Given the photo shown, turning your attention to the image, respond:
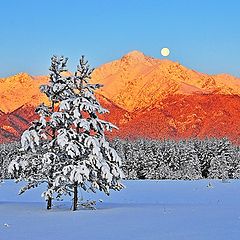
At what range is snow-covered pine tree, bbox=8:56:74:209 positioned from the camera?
2559 centimetres

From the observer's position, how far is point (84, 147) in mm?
25250

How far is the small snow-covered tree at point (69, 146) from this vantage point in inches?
971

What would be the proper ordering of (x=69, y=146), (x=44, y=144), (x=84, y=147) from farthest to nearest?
(x=44, y=144) → (x=84, y=147) → (x=69, y=146)

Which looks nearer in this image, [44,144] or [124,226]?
[124,226]

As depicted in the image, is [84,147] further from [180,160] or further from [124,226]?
[180,160]

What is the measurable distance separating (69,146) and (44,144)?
2864mm

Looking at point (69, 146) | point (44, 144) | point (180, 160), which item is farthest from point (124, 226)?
point (180, 160)

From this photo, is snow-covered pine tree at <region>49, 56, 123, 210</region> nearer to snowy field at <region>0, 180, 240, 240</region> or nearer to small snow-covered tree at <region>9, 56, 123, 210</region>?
small snow-covered tree at <region>9, 56, 123, 210</region>

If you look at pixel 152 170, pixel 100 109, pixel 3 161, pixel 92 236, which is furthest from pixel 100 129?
pixel 3 161

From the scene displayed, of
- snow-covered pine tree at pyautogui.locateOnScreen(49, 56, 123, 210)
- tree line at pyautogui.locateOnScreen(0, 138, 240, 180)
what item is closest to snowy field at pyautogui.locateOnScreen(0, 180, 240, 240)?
snow-covered pine tree at pyautogui.locateOnScreen(49, 56, 123, 210)

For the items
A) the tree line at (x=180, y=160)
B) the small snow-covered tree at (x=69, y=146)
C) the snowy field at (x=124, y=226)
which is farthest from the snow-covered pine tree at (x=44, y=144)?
the tree line at (x=180, y=160)

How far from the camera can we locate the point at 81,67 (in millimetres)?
25953

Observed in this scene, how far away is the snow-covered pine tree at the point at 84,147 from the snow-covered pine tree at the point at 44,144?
0.44 m

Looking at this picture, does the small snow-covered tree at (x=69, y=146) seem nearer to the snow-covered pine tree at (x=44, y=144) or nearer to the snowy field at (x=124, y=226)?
the snow-covered pine tree at (x=44, y=144)
